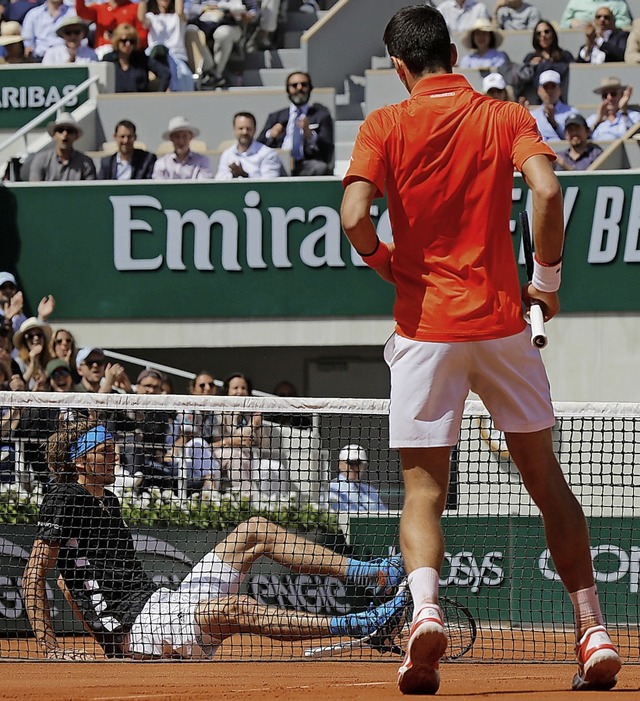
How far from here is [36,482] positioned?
27.8 ft

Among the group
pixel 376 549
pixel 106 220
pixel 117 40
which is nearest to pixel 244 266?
pixel 106 220

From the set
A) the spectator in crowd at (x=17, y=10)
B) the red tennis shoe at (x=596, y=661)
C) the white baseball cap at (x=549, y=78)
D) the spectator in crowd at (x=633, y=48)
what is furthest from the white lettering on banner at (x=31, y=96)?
the red tennis shoe at (x=596, y=661)

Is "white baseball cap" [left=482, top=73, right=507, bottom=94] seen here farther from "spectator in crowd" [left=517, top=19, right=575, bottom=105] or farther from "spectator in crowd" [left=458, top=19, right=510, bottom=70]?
"spectator in crowd" [left=458, top=19, right=510, bottom=70]

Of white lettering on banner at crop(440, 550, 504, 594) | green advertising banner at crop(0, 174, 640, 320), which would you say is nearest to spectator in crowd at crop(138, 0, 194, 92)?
green advertising banner at crop(0, 174, 640, 320)

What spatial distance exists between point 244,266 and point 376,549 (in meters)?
4.94

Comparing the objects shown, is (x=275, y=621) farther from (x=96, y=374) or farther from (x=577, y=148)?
(x=577, y=148)

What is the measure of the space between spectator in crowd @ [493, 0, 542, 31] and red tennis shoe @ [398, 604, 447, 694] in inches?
497

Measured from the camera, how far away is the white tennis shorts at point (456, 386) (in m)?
4.52

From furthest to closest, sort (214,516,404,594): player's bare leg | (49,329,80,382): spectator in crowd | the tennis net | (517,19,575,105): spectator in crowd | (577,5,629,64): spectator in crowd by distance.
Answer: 1. (577,5,629,64): spectator in crowd
2. (517,19,575,105): spectator in crowd
3. (49,329,80,382): spectator in crowd
4. the tennis net
5. (214,516,404,594): player's bare leg

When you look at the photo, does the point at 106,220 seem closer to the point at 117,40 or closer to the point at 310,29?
the point at 117,40

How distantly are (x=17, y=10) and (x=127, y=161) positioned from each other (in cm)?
486

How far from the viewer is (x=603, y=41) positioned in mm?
15039

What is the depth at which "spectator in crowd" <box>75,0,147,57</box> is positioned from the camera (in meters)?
16.0

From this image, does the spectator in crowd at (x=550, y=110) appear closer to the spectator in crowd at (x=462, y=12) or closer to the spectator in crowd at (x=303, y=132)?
the spectator in crowd at (x=462, y=12)
